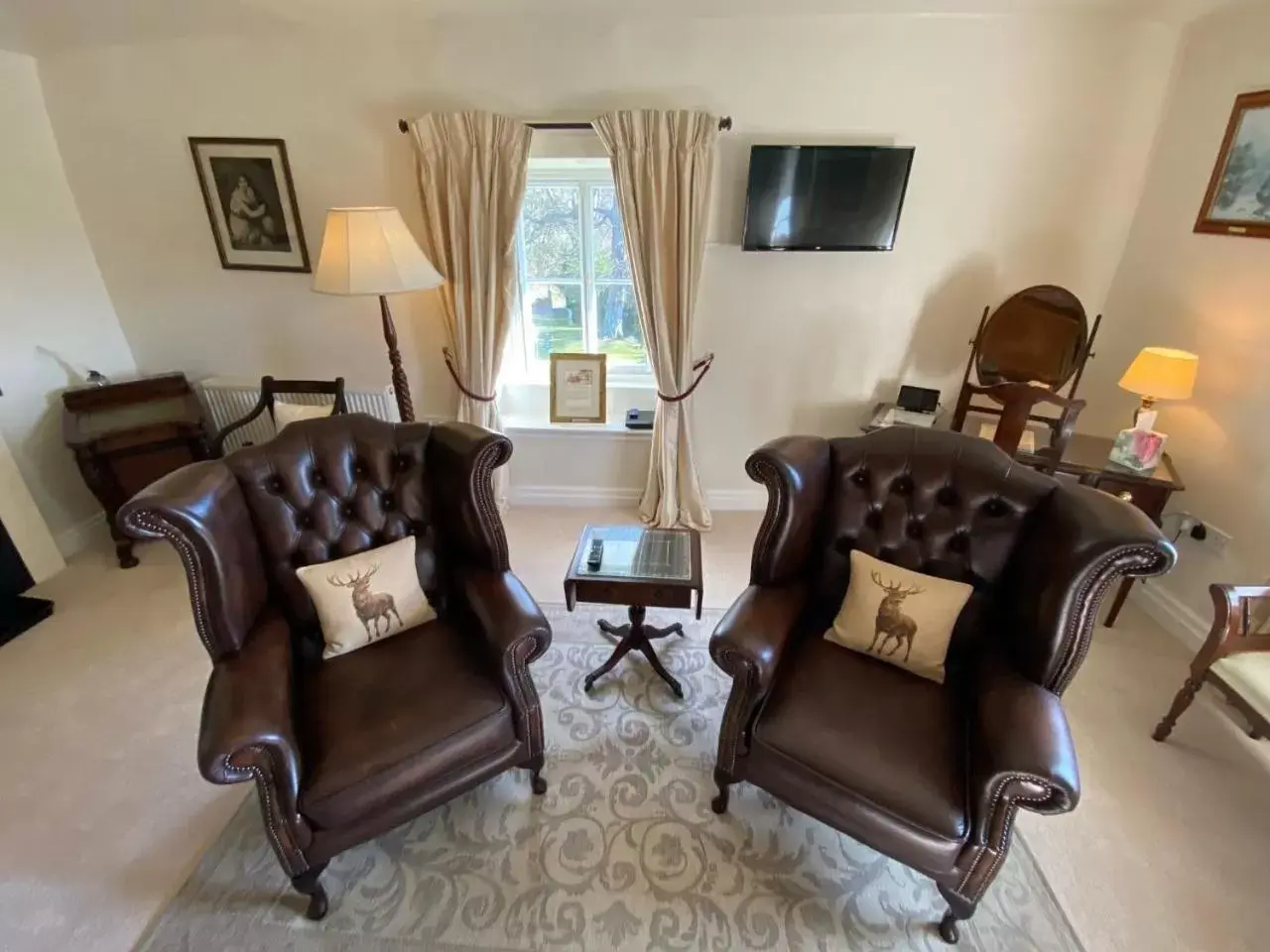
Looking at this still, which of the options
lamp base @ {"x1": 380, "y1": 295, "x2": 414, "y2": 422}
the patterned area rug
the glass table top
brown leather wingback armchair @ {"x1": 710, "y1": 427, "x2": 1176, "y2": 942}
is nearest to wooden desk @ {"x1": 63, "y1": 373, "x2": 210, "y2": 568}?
lamp base @ {"x1": 380, "y1": 295, "x2": 414, "y2": 422}

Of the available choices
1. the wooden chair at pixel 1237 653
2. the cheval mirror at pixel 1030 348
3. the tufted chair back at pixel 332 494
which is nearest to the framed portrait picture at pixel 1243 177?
the cheval mirror at pixel 1030 348

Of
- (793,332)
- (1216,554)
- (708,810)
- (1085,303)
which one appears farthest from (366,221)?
(1216,554)

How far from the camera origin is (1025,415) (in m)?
2.51

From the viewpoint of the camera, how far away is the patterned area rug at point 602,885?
1512mm

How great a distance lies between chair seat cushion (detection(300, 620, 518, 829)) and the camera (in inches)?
56.4

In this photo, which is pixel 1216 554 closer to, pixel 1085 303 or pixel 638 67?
pixel 1085 303

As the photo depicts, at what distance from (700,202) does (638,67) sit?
634mm

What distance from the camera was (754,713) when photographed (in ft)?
5.23

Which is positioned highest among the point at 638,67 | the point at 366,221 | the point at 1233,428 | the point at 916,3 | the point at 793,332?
the point at 916,3

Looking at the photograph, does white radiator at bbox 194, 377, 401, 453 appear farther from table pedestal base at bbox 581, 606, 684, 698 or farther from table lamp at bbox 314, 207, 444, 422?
table pedestal base at bbox 581, 606, 684, 698

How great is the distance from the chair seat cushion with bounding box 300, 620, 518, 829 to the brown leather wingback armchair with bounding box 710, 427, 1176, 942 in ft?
2.23

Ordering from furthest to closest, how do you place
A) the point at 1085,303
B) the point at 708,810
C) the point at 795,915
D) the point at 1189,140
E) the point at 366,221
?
the point at 1085,303 → the point at 1189,140 → the point at 366,221 → the point at 708,810 → the point at 795,915

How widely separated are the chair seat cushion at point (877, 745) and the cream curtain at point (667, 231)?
169 cm

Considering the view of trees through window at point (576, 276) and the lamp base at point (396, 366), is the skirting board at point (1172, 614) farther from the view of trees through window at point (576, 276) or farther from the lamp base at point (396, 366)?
the lamp base at point (396, 366)
